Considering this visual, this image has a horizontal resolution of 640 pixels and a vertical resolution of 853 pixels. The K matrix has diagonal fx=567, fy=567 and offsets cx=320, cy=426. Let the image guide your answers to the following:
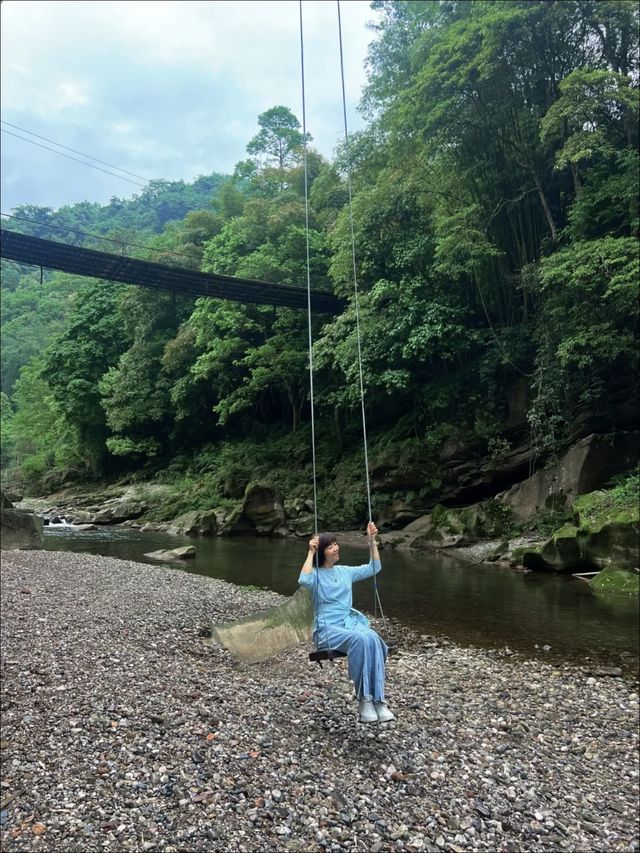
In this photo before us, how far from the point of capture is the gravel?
3254mm

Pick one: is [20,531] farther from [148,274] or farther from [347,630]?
[347,630]

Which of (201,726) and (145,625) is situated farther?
(145,625)

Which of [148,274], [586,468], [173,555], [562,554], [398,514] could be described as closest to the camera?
[562,554]

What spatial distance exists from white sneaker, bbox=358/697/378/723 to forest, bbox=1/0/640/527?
7.45m

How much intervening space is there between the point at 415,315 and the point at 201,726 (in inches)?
543

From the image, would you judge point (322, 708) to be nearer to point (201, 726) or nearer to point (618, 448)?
point (201, 726)

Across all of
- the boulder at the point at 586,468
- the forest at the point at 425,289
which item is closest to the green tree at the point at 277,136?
the forest at the point at 425,289

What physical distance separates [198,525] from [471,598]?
38.4 ft

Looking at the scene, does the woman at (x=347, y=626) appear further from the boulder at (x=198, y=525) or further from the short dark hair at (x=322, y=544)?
the boulder at (x=198, y=525)

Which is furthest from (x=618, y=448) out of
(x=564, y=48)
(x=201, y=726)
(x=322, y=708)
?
(x=201, y=726)

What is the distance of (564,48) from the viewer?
1440 cm

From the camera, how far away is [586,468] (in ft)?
45.5

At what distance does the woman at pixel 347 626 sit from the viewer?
157 inches

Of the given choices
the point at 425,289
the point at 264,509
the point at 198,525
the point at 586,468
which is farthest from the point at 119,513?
the point at 586,468
